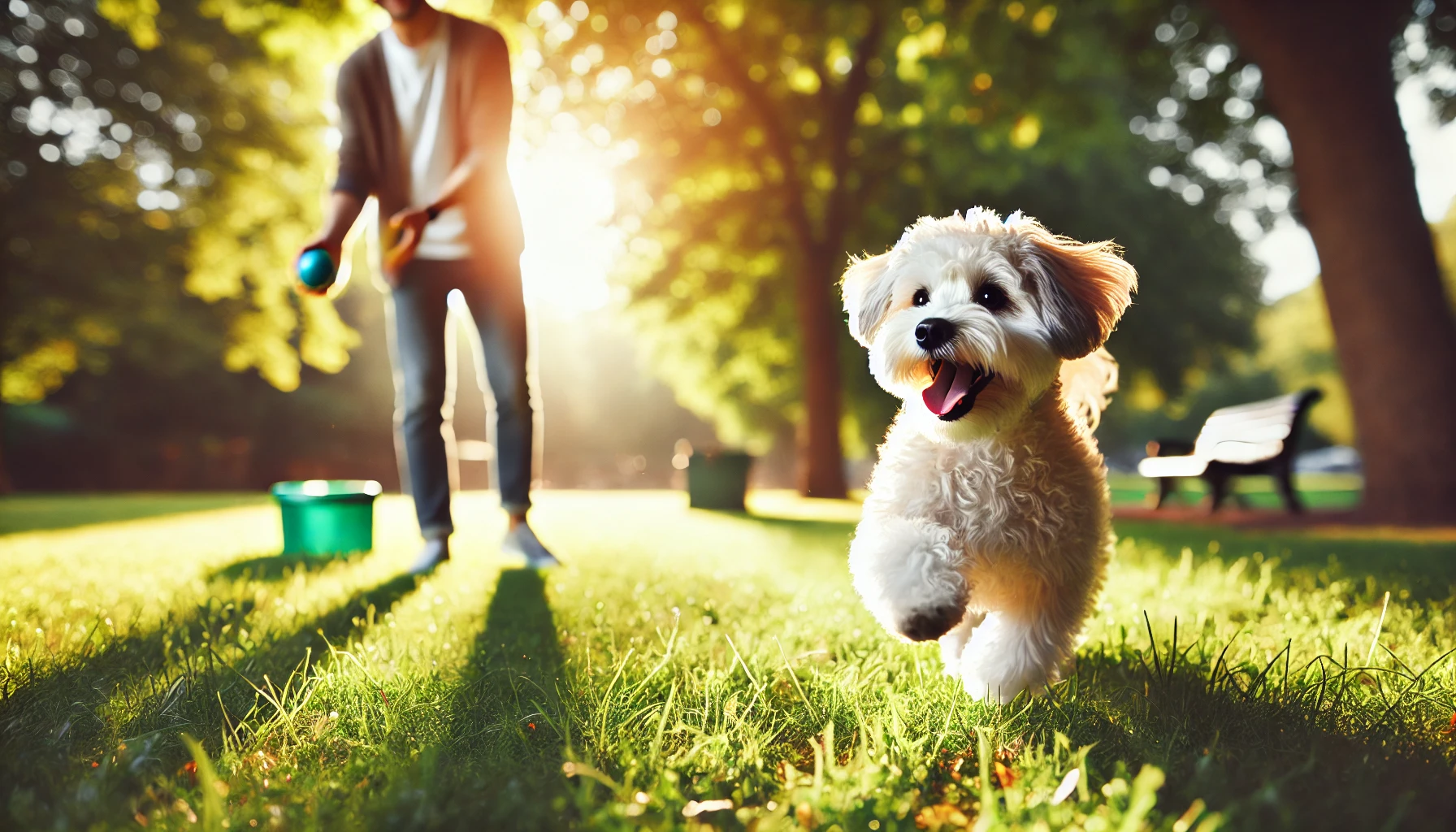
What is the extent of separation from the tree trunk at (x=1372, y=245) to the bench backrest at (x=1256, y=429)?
704 millimetres

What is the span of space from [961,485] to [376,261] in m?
3.68

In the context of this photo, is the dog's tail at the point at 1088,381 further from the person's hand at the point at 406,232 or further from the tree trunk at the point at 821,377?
the tree trunk at the point at 821,377

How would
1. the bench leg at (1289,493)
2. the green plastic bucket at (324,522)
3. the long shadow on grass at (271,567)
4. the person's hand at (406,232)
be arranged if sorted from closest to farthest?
the person's hand at (406,232), the long shadow on grass at (271,567), the green plastic bucket at (324,522), the bench leg at (1289,493)

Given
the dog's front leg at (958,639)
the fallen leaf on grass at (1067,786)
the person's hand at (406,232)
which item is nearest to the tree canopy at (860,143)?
the person's hand at (406,232)

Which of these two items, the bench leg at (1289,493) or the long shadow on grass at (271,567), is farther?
the bench leg at (1289,493)

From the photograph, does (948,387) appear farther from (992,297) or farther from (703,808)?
(703,808)

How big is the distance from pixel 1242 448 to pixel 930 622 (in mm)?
3202

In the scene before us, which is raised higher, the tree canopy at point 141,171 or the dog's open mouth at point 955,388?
the tree canopy at point 141,171

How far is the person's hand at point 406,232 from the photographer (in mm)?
4109

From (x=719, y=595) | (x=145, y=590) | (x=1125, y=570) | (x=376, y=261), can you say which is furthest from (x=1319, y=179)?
(x=145, y=590)

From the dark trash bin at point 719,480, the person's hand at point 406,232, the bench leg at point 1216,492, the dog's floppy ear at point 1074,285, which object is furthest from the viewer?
the dark trash bin at point 719,480

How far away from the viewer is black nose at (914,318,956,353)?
228 cm

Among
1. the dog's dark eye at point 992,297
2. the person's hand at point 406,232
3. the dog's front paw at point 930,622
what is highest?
the person's hand at point 406,232

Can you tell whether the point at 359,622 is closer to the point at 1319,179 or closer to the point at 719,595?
the point at 719,595
